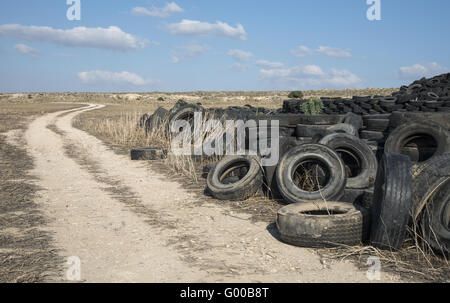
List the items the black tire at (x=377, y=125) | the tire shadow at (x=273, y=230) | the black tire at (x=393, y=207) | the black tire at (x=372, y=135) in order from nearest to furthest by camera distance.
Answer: the black tire at (x=393, y=207) → the tire shadow at (x=273, y=230) → the black tire at (x=372, y=135) → the black tire at (x=377, y=125)

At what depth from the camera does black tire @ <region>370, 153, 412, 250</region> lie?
4.61 m

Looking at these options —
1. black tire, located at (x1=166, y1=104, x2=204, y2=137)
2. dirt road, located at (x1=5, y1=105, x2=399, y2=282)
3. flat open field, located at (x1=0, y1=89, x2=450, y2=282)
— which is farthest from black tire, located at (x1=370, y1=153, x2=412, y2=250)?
black tire, located at (x1=166, y1=104, x2=204, y2=137)

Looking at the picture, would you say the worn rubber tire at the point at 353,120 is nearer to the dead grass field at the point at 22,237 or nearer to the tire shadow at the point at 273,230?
the tire shadow at the point at 273,230

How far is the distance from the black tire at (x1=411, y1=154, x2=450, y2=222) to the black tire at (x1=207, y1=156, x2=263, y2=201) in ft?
9.16

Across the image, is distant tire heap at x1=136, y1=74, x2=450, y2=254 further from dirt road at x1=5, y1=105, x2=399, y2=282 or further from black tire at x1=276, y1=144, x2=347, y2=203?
dirt road at x1=5, y1=105, x2=399, y2=282

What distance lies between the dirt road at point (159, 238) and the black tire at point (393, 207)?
583 millimetres

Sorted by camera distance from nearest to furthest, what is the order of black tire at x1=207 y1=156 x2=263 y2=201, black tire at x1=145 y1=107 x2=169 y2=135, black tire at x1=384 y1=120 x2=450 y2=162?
black tire at x1=207 y1=156 x2=263 y2=201
black tire at x1=384 y1=120 x2=450 y2=162
black tire at x1=145 y1=107 x2=169 y2=135

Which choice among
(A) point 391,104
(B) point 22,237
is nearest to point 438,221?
(B) point 22,237

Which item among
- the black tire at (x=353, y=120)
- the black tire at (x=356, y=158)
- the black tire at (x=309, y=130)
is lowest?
the black tire at (x=356, y=158)

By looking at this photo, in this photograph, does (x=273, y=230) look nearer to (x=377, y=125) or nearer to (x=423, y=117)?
(x=423, y=117)

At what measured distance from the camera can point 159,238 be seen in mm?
5406

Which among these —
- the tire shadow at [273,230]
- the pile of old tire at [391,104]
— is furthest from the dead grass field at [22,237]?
the pile of old tire at [391,104]

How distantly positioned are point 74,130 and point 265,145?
13924 millimetres

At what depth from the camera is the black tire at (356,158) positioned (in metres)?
7.15
